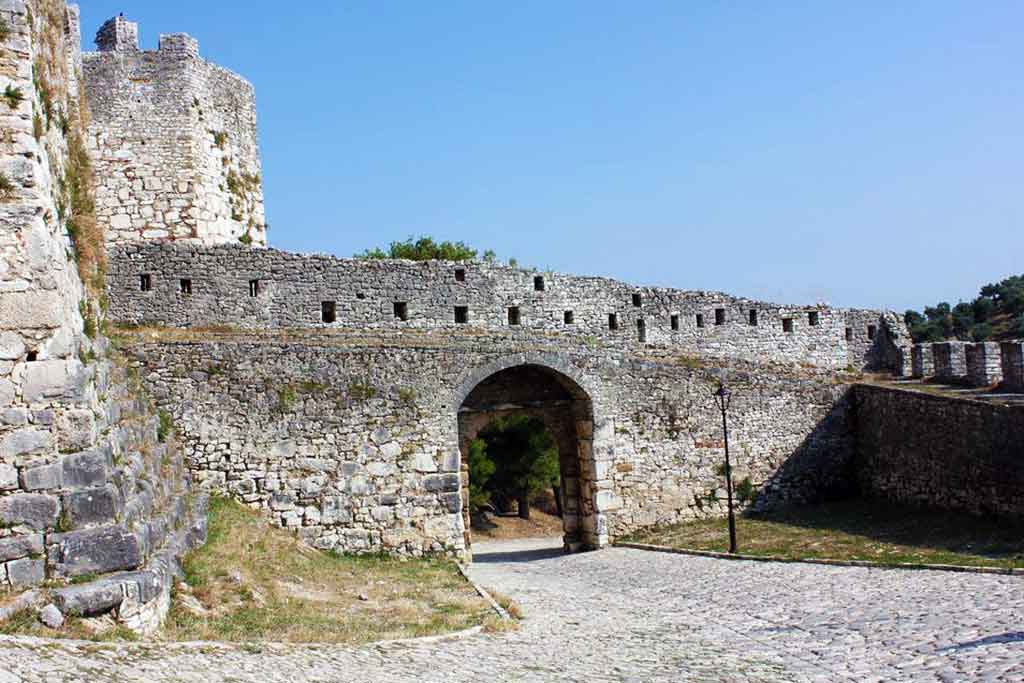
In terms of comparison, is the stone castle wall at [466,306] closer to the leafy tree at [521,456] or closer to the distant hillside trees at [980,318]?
the leafy tree at [521,456]

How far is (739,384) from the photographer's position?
82.6 feet

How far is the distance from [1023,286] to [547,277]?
35.6m

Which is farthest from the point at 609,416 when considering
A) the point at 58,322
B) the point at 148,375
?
the point at 58,322

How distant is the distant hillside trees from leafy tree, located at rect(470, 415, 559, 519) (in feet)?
56.1

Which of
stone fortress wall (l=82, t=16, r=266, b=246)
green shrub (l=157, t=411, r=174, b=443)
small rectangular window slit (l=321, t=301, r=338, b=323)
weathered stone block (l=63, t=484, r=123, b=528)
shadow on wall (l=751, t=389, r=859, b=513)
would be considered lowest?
shadow on wall (l=751, t=389, r=859, b=513)

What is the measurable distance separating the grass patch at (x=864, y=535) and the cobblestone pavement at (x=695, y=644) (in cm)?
124

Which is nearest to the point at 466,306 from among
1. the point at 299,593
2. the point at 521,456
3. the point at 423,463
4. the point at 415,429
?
the point at 415,429

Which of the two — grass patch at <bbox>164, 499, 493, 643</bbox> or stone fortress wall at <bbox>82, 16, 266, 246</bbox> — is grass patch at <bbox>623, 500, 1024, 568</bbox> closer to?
grass patch at <bbox>164, 499, 493, 643</bbox>

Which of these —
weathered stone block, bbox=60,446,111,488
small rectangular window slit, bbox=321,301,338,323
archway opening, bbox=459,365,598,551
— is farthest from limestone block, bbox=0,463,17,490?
archway opening, bbox=459,365,598,551

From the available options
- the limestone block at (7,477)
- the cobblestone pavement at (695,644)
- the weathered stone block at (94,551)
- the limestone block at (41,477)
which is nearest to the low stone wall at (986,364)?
the cobblestone pavement at (695,644)

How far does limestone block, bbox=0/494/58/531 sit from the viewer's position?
1046 centimetres

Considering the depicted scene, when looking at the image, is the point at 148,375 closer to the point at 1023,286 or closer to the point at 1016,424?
the point at 1016,424

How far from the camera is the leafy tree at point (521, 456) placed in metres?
A: 40.9

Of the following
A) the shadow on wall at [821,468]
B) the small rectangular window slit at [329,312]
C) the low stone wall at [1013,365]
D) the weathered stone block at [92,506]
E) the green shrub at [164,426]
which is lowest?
the shadow on wall at [821,468]
